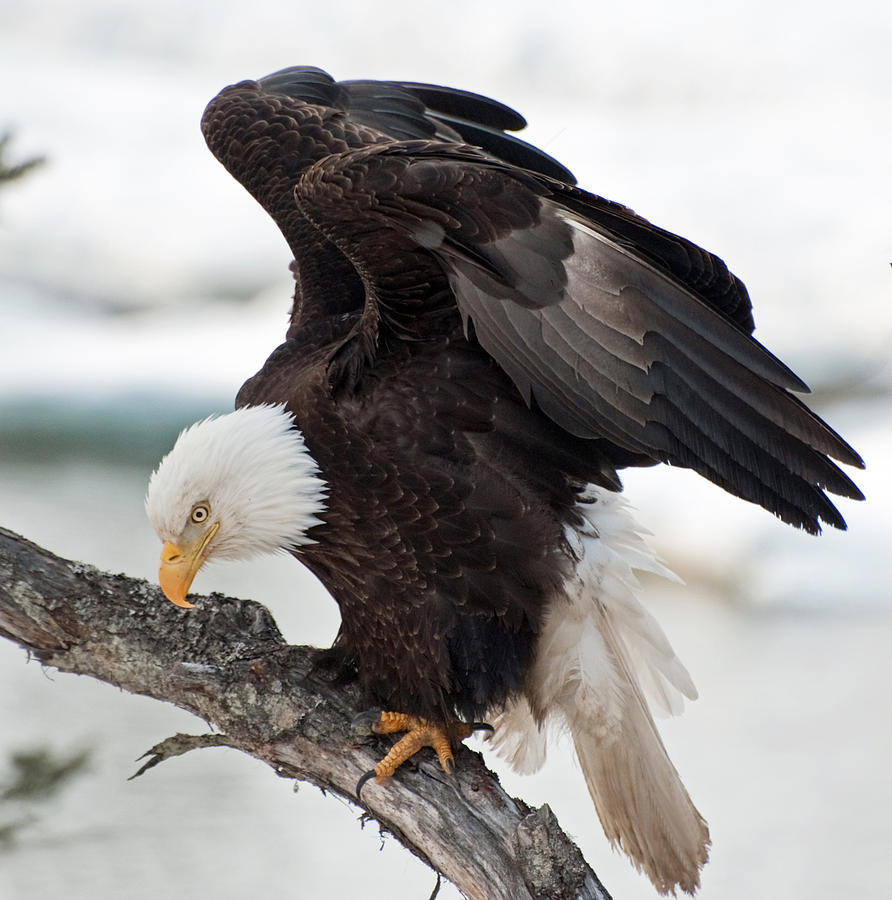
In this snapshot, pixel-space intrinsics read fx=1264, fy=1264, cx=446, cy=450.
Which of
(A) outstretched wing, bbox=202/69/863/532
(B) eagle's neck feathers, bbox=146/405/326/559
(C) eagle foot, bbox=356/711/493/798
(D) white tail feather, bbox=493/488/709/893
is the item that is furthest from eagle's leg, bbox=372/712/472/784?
(A) outstretched wing, bbox=202/69/863/532

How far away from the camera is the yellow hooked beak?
5.01ft

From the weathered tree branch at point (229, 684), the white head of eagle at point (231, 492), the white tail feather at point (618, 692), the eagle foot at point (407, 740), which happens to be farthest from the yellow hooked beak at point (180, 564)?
the white tail feather at point (618, 692)

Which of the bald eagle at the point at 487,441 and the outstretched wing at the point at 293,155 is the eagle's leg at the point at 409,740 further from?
the outstretched wing at the point at 293,155

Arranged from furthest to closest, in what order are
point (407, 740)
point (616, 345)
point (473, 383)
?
point (407, 740) → point (473, 383) → point (616, 345)

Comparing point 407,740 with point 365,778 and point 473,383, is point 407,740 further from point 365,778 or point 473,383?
point 473,383

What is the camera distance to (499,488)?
1464 millimetres

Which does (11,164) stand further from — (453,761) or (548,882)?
(548,882)

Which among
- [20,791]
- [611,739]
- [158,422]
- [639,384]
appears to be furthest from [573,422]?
[158,422]

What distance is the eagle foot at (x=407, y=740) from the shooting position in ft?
5.15

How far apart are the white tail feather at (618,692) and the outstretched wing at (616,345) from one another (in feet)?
0.95

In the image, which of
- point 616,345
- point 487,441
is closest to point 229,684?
point 487,441

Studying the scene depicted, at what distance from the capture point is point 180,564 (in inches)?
60.1

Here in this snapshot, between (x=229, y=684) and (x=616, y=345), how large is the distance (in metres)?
0.69

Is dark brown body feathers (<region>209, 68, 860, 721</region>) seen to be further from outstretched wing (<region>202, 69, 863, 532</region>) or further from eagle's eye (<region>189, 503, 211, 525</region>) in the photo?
eagle's eye (<region>189, 503, 211, 525</region>)
